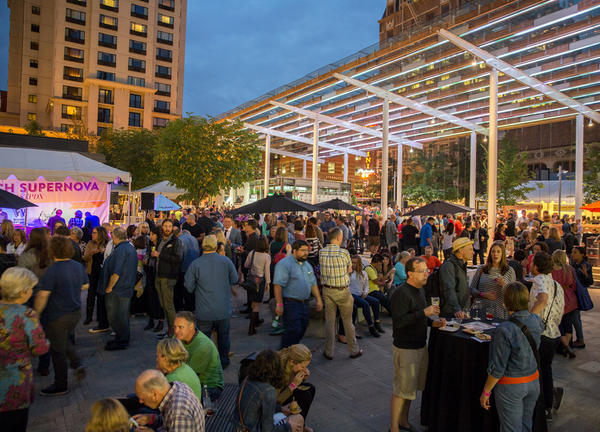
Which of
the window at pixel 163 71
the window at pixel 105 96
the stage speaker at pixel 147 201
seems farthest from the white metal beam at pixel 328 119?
the window at pixel 163 71

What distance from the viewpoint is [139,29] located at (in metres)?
54.1

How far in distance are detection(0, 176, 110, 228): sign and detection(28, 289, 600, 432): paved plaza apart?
6901 millimetres

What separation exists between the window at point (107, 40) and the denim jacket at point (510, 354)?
6114 centimetres

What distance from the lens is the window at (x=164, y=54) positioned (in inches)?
2249

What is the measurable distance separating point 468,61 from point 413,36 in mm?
3035

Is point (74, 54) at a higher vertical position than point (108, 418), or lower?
higher

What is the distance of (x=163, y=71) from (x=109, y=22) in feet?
29.6

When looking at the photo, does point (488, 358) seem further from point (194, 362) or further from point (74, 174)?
point (74, 174)

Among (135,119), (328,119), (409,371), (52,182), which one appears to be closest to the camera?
(409,371)

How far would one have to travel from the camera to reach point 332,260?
199 inches

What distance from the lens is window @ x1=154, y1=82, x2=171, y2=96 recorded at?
189ft

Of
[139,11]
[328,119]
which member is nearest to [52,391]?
[328,119]

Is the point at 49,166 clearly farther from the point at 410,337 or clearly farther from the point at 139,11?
the point at 139,11

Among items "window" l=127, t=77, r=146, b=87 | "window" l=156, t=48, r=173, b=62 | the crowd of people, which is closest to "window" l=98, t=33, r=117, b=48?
"window" l=127, t=77, r=146, b=87
